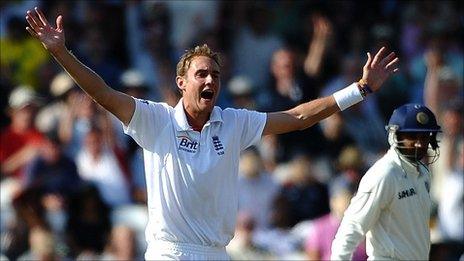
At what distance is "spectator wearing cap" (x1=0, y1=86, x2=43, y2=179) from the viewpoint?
12070 millimetres

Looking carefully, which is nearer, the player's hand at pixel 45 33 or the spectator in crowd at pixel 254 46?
the player's hand at pixel 45 33

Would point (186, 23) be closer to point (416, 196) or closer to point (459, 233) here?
point (459, 233)

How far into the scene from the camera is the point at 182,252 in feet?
24.7

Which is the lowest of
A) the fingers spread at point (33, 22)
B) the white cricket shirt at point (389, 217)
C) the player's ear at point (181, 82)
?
the white cricket shirt at point (389, 217)

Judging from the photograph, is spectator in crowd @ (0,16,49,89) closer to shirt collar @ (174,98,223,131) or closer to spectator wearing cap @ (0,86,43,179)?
spectator wearing cap @ (0,86,43,179)

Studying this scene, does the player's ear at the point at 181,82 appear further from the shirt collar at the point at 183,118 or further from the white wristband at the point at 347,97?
the white wristband at the point at 347,97

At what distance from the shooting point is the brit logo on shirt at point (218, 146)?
7.56 metres

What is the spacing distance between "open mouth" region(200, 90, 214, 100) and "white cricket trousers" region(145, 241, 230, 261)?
0.80m

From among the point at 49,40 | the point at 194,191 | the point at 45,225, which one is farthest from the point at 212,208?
the point at 45,225

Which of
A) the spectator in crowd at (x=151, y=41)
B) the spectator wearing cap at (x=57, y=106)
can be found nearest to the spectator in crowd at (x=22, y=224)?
the spectator wearing cap at (x=57, y=106)

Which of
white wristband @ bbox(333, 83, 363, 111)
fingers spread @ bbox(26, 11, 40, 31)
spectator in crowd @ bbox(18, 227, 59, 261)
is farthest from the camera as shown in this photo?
spectator in crowd @ bbox(18, 227, 59, 261)

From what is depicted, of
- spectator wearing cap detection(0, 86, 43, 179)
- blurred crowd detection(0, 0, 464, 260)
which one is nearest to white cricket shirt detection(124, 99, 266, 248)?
blurred crowd detection(0, 0, 464, 260)

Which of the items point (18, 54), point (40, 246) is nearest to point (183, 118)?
point (40, 246)

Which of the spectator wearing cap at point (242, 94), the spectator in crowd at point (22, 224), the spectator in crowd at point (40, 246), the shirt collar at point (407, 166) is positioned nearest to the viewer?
the shirt collar at point (407, 166)
